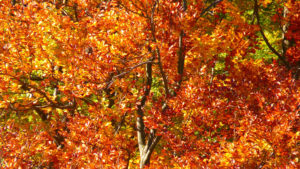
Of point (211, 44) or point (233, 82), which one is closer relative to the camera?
point (211, 44)

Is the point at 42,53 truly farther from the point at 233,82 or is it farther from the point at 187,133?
the point at 233,82

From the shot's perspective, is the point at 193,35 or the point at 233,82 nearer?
the point at 193,35

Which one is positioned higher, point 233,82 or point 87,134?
point 233,82

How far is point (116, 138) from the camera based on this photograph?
9398mm

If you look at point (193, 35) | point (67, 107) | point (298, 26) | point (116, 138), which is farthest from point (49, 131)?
point (298, 26)

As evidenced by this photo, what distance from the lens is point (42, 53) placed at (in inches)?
317

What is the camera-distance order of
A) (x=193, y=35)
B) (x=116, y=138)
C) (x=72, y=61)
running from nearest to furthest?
(x=193, y=35), (x=72, y=61), (x=116, y=138)

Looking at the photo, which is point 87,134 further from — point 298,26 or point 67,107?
point 298,26

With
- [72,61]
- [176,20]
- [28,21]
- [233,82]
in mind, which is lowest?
[233,82]

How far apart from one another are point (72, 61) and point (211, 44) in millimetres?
4052

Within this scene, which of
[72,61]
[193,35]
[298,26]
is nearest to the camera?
[193,35]

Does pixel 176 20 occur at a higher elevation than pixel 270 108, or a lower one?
→ higher

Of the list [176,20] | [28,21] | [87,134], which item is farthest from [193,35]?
[28,21]

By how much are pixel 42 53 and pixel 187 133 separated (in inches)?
207
